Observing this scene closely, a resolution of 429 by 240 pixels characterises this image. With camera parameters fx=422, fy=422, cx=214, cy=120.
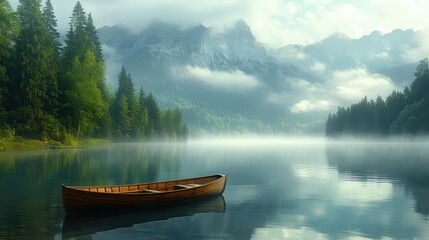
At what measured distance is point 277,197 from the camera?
31453mm

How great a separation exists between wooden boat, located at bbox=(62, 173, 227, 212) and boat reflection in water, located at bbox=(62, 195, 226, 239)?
0.36 meters

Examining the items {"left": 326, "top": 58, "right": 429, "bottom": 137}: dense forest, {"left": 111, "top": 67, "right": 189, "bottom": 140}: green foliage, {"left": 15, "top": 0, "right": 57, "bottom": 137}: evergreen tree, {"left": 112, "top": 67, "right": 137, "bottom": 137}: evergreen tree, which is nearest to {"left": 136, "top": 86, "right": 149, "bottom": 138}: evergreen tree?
{"left": 111, "top": 67, "right": 189, "bottom": 140}: green foliage

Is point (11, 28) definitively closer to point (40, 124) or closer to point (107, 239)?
point (40, 124)

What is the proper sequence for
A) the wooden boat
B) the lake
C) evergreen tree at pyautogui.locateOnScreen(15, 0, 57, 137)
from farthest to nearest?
1. evergreen tree at pyautogui.locateOnScreen(15, 0, 57, 137)
2. the wooden boat
3. the lake

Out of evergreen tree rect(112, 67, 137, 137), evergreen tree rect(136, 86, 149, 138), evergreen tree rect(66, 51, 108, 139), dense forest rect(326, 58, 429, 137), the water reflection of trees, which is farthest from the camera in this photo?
dense forest rect(326, 58, 429, 137)

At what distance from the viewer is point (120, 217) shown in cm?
2289

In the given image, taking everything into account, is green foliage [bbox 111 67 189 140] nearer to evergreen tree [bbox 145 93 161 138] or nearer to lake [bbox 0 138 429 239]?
evergreen tree [bbox 145 93 161 138]

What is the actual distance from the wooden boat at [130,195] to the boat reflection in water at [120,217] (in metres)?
0.36

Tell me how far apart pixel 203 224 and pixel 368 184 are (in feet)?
74.5

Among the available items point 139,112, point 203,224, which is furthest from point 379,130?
point 203,224

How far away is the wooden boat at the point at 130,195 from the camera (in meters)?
22.6

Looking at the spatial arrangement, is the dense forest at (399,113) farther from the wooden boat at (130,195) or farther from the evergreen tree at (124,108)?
the wooden boat at (130,195)

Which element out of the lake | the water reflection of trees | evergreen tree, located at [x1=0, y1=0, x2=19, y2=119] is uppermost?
evergreen tree, located at [x1=0, y1=0, x2=19, y2=119]

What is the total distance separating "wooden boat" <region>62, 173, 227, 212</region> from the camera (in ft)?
74.1
